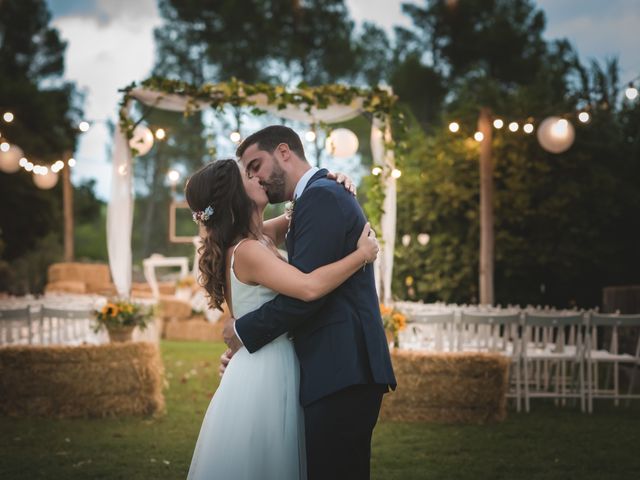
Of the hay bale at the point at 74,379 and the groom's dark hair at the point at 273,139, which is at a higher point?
the groom's dark hair at the point at 273,139

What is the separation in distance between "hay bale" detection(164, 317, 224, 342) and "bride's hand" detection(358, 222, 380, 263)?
471 inches

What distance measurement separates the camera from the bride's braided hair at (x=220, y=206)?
2699 millimetres

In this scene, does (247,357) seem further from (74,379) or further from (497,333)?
(497,333)

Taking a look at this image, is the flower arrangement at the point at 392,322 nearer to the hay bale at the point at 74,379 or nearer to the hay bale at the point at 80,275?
the hay bale at the point at 74,379

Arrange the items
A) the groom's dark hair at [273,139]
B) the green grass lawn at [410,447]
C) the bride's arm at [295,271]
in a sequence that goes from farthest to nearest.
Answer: the green grass lawn at [410,447]
the groom's dark hair at [273,139]
the bride's arm at [295,271]

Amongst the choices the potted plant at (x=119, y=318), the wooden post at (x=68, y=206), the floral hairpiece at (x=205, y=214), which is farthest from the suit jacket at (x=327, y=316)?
the wooden post at (x=68, y=206)

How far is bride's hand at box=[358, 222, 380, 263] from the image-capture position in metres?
2.48

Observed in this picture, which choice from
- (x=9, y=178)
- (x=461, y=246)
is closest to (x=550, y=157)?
(x=461, y=246)

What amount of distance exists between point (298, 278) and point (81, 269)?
15497mm

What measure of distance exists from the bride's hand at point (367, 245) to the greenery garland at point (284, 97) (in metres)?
4.61

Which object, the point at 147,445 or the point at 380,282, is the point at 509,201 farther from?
the point at 147,445

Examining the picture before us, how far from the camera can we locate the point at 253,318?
252 centimetres

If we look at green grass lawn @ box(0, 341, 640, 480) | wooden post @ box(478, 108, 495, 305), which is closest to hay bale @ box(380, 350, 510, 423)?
green grass lawn @ box(0, 341, 640, 480)

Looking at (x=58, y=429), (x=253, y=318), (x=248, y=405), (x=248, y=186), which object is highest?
(x=248, y=186)
